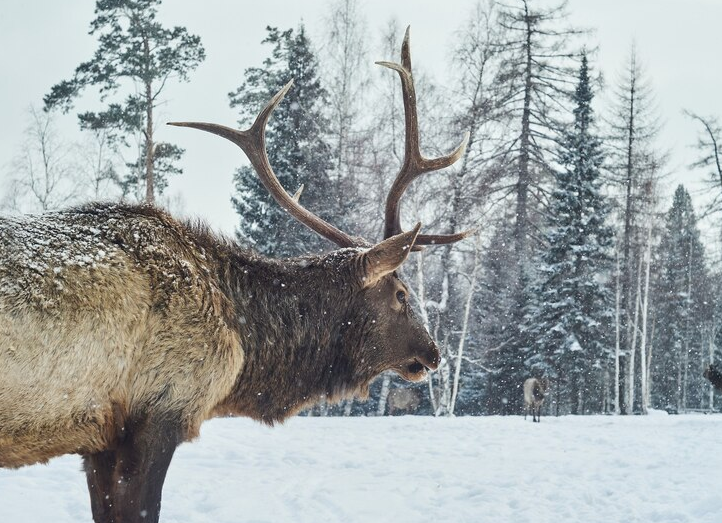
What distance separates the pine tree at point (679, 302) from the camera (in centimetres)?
3597

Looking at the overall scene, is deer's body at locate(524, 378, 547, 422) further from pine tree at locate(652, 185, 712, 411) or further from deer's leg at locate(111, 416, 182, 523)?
pine tree at locate(652, 185, 712, 411)

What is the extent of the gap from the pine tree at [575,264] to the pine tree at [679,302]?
10228 mm

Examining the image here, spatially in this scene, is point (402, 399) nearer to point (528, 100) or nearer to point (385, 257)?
point (528, 100)

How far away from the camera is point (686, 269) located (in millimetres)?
36375

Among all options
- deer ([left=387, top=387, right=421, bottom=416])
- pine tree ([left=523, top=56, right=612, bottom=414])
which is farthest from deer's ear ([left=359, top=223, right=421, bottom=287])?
deer ([left=387, top=387, right=421, bottom=416])

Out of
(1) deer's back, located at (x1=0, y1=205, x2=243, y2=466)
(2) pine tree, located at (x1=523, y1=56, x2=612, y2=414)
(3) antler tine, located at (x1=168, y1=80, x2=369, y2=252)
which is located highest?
(2) pine tree, located at (x1=523, y1=56, x2=612, y2=414)

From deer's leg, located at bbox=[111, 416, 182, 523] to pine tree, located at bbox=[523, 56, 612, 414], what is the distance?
2233 cm

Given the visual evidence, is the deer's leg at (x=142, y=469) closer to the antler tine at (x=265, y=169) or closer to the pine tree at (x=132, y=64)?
the antler tine at (x=265, y=169)

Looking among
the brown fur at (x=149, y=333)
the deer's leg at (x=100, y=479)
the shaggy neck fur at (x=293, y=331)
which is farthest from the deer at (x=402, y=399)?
the deer's leg at (x=100, y=479)

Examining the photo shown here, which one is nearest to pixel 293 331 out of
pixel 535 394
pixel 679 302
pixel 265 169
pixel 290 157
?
pixel 265 169

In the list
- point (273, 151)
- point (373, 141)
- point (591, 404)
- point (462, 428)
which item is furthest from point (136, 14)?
point (591, 404)

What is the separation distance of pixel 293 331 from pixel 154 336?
978mm

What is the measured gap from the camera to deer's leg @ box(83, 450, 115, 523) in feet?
10.3

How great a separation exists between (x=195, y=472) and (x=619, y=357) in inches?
877
